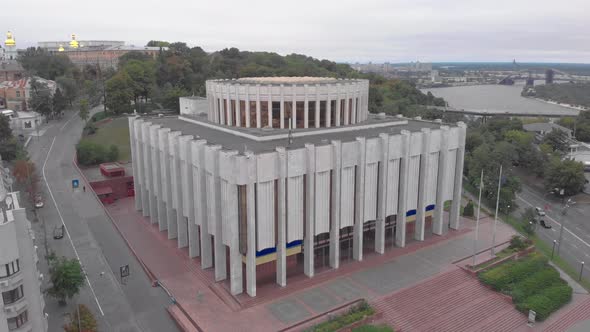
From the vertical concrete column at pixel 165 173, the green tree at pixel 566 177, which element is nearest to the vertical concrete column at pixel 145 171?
the vertical concrete column at pixel 165 173

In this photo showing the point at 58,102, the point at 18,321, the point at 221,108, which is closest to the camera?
the point at 18,321

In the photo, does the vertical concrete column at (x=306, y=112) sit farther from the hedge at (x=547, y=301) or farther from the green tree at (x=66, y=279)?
the hedge at (x=547, y=301)

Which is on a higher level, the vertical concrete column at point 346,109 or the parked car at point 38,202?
the vertical concrete column at point 346,109

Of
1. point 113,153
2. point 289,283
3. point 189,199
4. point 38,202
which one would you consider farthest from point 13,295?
point 113,153

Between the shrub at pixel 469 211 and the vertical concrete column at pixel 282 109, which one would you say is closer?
the vertical concrete column at pixel 282 109

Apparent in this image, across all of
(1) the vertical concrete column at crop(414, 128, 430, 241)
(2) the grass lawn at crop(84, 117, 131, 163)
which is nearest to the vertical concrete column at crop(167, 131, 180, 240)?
(1) the vertical concrete column at crop(414, 128, 430, 241)

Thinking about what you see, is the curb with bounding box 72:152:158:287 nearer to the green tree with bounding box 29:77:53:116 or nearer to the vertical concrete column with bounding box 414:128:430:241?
the vertical concrete column with bounding box 414:128:430:241

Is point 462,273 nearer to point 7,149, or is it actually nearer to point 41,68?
point 7,149

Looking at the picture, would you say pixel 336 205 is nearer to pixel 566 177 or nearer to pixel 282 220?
pixel 282 220
